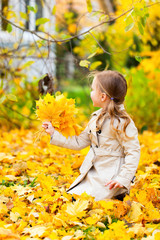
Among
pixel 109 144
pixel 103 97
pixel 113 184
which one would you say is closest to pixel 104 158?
pixel 109 144

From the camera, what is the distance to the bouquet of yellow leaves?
6.60 ft

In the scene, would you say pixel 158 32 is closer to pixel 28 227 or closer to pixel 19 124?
pixel 19 124

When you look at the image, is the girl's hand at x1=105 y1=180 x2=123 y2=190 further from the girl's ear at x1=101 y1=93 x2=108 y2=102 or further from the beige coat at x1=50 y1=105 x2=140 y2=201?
the girl's ear at x1=101 y1=93 x2=108 y2=102

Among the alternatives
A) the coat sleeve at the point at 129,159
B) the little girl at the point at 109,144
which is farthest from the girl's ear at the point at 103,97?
the coat sleeve at the point at 129,159

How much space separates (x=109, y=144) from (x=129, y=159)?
0.18m

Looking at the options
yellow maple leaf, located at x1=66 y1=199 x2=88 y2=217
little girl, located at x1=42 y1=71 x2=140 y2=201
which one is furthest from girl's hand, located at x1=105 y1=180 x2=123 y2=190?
yellow maple leaf, located at x1=66 y1=199 x2=88 y2=217

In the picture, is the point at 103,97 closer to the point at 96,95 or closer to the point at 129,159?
the point at 96,95

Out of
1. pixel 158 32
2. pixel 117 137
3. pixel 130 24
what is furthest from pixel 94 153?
pixel 158 32

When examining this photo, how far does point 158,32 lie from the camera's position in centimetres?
763

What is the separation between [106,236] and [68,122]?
804mm

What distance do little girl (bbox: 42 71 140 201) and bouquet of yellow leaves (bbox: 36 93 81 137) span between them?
50mm

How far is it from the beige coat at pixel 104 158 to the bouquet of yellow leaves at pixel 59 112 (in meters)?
0.08

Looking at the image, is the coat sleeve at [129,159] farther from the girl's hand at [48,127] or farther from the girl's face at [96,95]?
A: the girl's hand at [48,127]

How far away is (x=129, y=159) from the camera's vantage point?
1.99 metres
